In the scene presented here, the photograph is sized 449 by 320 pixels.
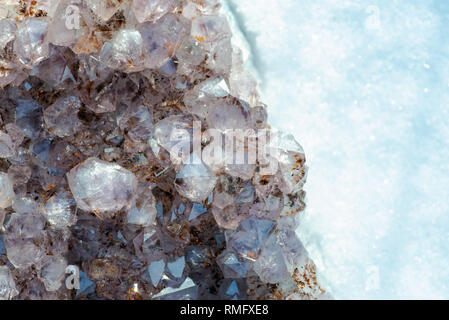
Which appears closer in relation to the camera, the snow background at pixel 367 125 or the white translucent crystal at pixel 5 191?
the white translucent crystal at pixel 5 191

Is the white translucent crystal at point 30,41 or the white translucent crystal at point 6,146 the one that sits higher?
the white translucent crystal at point 30,41

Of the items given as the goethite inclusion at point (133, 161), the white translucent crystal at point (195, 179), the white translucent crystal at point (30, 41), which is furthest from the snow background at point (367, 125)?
the white translucent crystal at point (30, 41)

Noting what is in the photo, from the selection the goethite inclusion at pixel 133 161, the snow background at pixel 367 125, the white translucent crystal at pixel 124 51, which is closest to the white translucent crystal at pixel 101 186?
the goethite inclusion at pixel 133 161

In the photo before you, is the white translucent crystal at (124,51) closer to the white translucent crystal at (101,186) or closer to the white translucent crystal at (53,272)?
the white translucent crystal at (101,186)

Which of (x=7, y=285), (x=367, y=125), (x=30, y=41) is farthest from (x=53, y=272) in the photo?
(x=367, y=125)

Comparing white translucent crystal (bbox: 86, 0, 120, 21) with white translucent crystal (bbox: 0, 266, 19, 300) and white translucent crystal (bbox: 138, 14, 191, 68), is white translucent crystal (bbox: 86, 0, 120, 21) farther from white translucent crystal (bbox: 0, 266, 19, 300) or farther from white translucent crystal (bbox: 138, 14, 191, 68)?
white translucent crystal (bbox: 0, 266, 19, 300)

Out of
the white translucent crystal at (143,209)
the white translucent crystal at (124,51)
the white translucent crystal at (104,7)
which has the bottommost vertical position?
the white translucent crystal at (143,209)

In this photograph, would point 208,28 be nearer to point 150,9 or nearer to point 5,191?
point 150,9
